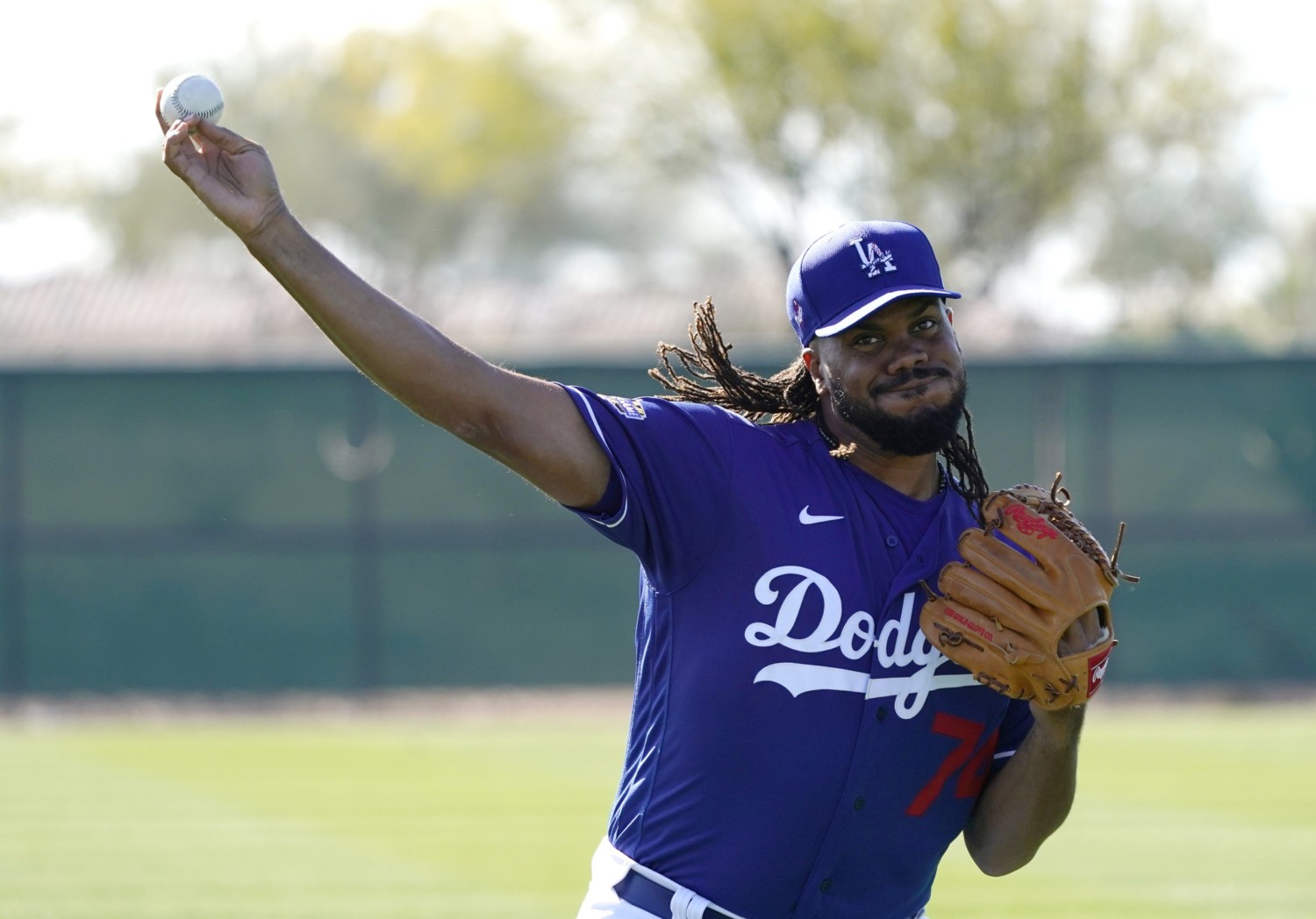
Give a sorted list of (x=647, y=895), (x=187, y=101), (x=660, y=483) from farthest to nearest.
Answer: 1. (x=647, y=895)
2. (x=660, y=483)
3. (x=187, y=101)

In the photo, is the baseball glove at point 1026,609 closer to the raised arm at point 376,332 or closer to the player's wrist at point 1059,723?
the player's wrist at point 1059,723

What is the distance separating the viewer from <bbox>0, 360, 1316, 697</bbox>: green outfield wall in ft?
47.3

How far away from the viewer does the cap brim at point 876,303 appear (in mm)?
3230

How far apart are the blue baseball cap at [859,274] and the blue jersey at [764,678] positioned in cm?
25

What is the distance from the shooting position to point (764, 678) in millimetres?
3135

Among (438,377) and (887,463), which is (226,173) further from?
(887,463)

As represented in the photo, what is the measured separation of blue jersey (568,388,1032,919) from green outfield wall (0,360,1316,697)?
11.1m

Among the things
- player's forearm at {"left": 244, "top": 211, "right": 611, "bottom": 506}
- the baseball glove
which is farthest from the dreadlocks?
player's forearm at {"left": 244, "top": 211, "right": 611, "bottom": 506}

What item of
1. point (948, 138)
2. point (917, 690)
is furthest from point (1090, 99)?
point (917, 690)

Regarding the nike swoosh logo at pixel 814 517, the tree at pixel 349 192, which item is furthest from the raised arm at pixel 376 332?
the tree at pixel 349 192

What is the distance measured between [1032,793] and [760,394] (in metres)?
0.93

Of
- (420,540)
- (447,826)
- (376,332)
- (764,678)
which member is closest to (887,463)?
(764,678)

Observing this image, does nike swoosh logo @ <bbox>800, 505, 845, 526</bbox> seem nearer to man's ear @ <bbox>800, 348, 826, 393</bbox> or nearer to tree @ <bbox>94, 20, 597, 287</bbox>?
man's ear @ <bbox>800, 348, 826, 393</bbox>

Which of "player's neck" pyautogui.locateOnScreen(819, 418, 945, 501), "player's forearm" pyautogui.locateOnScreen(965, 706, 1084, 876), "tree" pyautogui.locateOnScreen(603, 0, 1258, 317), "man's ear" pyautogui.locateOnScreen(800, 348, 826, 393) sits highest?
"tree" pyautogui.locateOnScreen(603, 0, 1258, 317)
